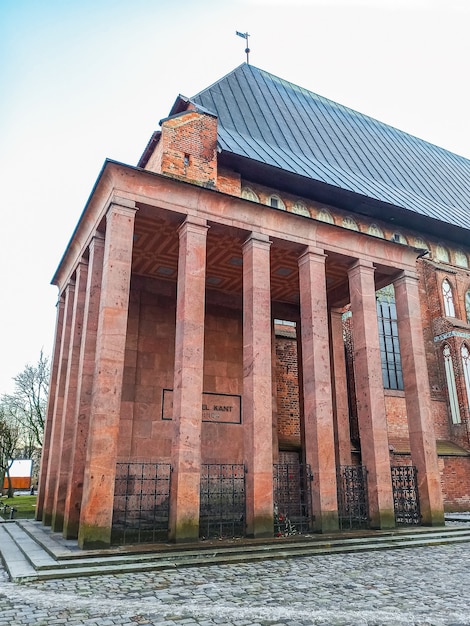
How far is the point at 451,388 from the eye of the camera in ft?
68.3

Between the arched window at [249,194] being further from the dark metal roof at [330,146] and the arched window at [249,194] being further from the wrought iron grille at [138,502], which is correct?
the wrought iron grille at [138,502]

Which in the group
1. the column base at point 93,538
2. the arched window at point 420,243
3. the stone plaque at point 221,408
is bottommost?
the column base at point 93,538

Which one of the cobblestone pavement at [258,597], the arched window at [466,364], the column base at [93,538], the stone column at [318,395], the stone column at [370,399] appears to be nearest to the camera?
the cobblestone pavement at [258,597]

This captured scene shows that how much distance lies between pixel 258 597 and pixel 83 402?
6417mm

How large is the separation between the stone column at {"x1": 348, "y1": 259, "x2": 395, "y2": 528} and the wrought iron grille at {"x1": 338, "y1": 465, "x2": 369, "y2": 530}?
0.27 meters

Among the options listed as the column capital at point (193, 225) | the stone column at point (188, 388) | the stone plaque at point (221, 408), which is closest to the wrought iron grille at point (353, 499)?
the stone plaque at point (221, 408)

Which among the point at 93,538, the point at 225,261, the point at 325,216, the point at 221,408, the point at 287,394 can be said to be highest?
the point at 325,216

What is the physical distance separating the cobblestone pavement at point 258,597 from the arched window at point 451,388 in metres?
13.3

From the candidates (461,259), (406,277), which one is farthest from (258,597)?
(461,259)

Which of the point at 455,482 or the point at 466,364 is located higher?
the point at 466,364

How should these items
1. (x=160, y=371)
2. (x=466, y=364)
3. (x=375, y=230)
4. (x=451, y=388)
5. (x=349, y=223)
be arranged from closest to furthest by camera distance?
(x=160, y=371) < (x=349, y=223) < (x=375, y=230) < (x=451, y=388) < (x=466, y=364)

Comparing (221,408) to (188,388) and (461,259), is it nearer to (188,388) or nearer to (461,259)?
(188,388)

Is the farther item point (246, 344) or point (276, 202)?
point (276, 202)

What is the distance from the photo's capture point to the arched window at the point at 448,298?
22578 millimetres
